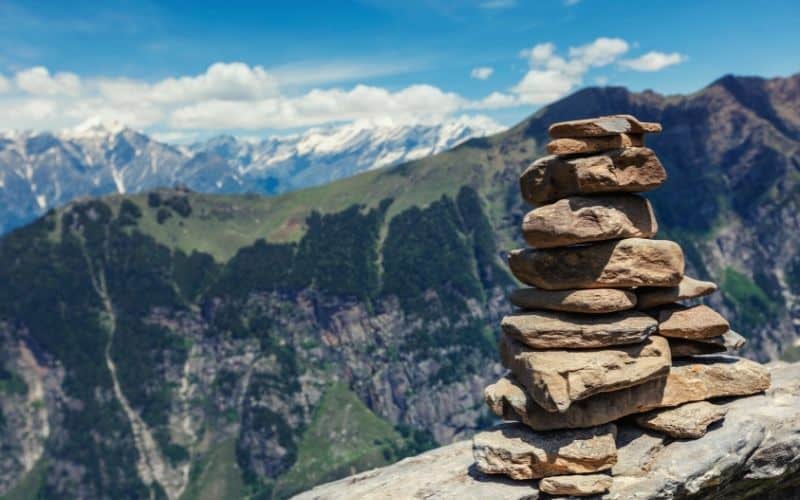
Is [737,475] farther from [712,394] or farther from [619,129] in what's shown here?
[619,129]

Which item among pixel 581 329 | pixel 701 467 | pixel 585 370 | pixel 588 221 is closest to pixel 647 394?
pixel 701 467

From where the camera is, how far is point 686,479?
90.9 feet

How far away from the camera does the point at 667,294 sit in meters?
31.8

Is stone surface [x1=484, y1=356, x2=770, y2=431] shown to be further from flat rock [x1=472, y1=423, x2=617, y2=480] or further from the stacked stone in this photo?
flat rock [x1=472, y1=423, x2=617, y2=480]

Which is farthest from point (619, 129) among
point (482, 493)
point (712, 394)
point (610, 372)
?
point (482, 493)

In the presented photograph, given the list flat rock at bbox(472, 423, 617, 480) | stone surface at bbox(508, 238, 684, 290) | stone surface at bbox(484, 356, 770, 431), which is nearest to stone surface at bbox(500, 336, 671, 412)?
stone surface at bbox(484, 356, 770, 431)

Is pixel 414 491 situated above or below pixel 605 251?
below

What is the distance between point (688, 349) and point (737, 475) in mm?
6117

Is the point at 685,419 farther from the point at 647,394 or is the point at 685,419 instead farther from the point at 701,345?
the point at 701,345

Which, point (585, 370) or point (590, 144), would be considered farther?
point (590, 144)

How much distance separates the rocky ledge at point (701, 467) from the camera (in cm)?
2805

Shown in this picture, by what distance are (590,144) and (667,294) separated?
8.48 metres

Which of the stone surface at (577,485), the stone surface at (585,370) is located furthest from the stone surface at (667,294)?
the stone surface at (577,485)

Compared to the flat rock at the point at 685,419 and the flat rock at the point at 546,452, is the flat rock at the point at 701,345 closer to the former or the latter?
the flat rock at the point at 685,419
